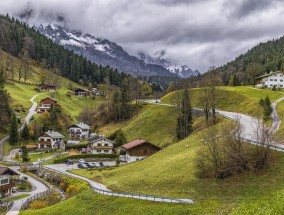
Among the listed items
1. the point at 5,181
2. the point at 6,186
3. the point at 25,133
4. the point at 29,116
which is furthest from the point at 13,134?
the point at 6,186

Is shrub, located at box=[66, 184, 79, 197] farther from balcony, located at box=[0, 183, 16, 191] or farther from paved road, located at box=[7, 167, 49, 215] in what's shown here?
balcony, located at box=[0, 183, 16, 191]

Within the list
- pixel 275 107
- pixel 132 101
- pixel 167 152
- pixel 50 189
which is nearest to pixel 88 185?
pixel 50 189

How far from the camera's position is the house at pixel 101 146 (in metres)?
118

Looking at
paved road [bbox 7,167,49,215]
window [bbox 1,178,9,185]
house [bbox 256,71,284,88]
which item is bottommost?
paved road [bbox 7,167,49,215]

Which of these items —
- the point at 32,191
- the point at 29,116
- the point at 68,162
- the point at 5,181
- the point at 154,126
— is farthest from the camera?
the point at 29,116

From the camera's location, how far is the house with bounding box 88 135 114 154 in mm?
118475

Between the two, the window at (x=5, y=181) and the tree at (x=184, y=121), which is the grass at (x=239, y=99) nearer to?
the tree at (x=184, y=121)

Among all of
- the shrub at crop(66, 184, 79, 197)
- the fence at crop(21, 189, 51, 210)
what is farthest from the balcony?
the shrub at crop(66, 184, 79, 197)

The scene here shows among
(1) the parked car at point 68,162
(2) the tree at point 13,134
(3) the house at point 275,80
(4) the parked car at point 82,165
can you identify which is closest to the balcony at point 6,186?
(4) the parked car at point 82,165

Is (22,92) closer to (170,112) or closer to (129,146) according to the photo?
(170,112)

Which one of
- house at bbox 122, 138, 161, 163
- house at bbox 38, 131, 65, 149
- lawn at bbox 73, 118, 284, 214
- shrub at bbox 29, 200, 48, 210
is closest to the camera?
lawn at bbox 73, 118, 284, 214

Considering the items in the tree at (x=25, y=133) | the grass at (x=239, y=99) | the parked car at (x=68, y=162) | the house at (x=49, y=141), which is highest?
the grass at (x=239, y=99)

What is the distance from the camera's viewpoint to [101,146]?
391 feet

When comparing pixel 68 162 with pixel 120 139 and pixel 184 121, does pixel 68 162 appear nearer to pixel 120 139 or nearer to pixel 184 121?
pixel 120 139
